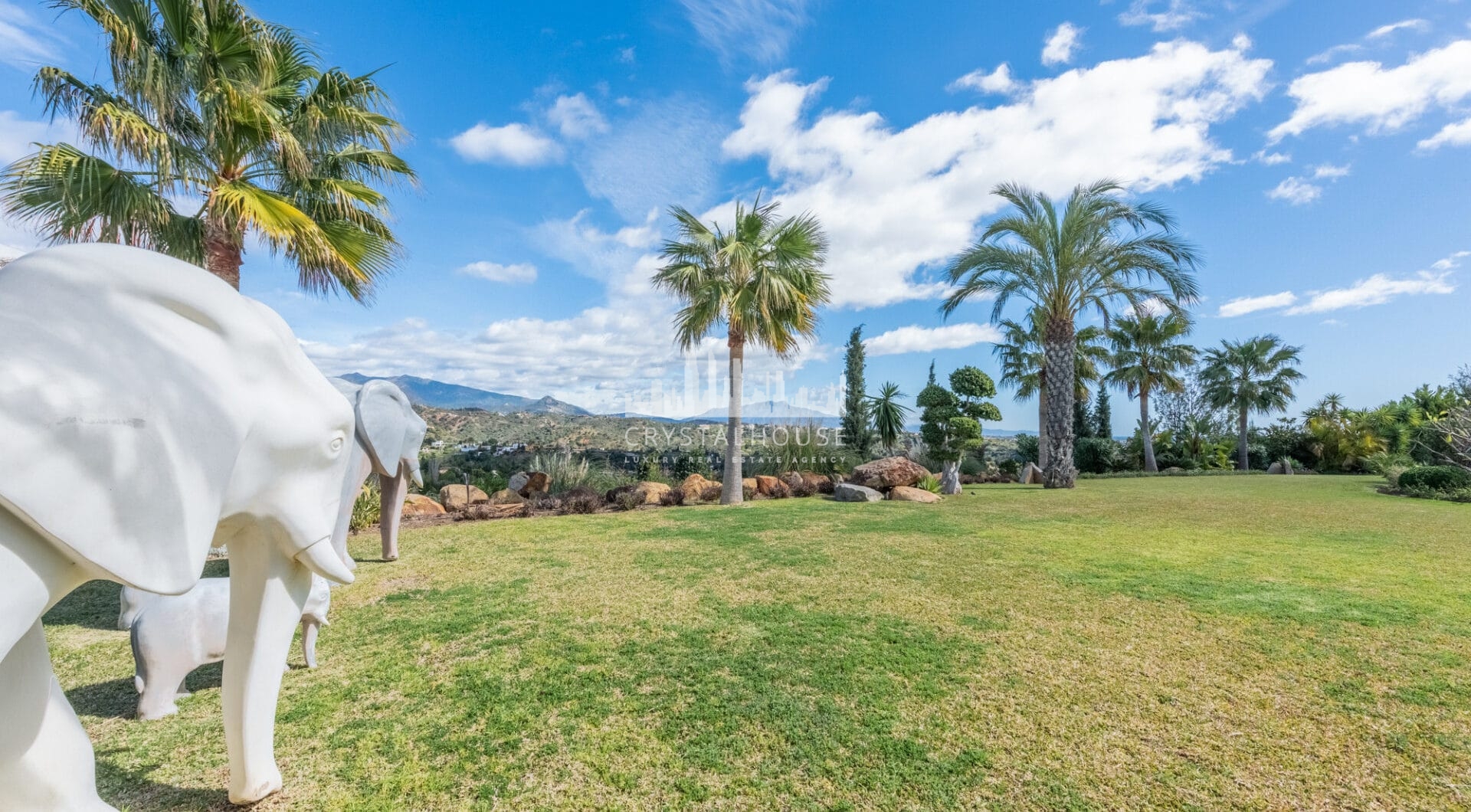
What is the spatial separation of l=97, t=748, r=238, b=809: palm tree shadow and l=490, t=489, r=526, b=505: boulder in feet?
28.5

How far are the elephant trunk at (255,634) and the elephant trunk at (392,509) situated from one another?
180 inches

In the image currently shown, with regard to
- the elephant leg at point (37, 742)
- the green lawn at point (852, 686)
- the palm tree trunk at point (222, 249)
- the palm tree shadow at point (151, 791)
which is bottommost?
the palm tree shadow at point (151, 791)

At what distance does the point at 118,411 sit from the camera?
4.06 ft


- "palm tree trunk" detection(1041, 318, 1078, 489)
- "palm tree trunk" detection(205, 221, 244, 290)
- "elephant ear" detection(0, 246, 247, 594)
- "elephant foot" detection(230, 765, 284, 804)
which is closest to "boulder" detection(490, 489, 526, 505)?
"palm tree trunk" detection(205, 221, 244, 290)

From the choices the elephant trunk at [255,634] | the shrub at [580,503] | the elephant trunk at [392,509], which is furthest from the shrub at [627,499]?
the elephant trunk at [255,634]

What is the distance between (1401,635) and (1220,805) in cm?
296

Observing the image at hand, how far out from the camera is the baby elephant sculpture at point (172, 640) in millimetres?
2752

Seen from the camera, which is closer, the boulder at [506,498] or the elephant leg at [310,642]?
the elephant leg at [310,642]

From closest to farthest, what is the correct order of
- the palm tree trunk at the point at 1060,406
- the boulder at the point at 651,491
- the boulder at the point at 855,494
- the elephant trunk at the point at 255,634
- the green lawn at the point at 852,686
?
the elephant trunk at the point at 255,634 < the green lawn at the point at 852,686 < the boulder at the point at 651,491 < the boulder at the point at 855,494 < the palm tree trunk at the point at 1060,406

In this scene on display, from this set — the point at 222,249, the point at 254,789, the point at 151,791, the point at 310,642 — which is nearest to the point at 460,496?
the point at 222,249

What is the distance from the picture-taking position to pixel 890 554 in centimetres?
633

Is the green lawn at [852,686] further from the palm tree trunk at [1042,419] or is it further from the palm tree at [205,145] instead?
the palm tree trunk at [1042,419]

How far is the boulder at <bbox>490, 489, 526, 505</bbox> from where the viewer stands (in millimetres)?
11078

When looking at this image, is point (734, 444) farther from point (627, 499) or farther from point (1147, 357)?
point (1147, 357)
